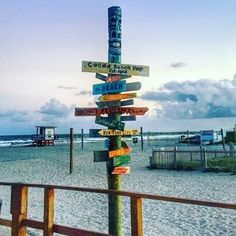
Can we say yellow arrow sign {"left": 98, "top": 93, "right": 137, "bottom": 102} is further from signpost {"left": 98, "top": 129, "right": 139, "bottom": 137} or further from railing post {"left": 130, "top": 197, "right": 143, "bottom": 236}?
railing post {"left": 130, "top": 197, "right": 143, "bottom": 236}

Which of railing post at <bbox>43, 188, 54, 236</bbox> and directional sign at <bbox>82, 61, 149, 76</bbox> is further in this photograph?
directional sign at <bbox>82, 61, 149, 76</bbox>

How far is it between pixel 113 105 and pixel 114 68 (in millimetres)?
494

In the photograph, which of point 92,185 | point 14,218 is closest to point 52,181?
point 92,185

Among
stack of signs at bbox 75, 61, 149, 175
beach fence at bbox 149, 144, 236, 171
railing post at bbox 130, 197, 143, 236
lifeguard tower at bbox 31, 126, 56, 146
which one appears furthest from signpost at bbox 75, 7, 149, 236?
lifeguard tower at bbox 31, 126, 56, 146

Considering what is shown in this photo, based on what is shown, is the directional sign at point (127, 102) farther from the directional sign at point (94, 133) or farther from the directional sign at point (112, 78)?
the directional sign at point (94, 133)

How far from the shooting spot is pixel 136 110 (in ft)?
17.1

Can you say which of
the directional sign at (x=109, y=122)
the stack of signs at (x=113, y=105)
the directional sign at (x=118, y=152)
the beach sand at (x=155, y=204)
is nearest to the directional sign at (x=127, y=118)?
the stack of signs at (x=113, y=105)

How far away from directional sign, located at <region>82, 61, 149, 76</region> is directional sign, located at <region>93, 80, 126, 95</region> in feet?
0.52

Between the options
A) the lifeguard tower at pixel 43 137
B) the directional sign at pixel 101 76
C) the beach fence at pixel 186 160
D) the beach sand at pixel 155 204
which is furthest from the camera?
the lifeguard tower at pixel 43 137

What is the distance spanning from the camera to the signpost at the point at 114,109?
499 cm

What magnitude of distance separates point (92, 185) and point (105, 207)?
4.26m

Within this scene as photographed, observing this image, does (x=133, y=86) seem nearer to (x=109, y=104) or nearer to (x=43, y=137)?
(x=109, y=104)

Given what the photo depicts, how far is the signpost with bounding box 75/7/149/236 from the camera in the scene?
16.4ft

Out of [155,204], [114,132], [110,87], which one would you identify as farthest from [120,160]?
[155,204]
